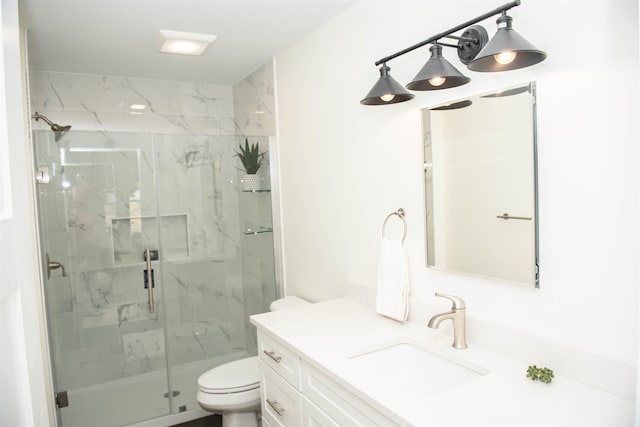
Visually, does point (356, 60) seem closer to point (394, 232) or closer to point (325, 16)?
point (325, 16)

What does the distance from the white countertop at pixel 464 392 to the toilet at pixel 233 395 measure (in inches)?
28.3

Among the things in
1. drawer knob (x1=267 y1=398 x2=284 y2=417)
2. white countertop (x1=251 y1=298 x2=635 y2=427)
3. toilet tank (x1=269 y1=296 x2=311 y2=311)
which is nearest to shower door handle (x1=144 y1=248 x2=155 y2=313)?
toilet tank (x1=269 y1=296 x2=311 y2=311)

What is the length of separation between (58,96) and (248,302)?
202 centimetres

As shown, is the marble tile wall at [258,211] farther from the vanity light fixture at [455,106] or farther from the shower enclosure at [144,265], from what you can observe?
the vanity light fixture at [455,106]

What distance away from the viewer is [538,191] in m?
1.42

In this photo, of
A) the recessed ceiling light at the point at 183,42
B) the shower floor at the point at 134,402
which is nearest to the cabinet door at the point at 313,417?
the shower floor at the point at 134,402

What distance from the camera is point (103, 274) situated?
3.06m

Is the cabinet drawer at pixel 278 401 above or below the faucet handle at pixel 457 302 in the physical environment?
below

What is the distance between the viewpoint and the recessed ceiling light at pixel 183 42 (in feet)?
8.13

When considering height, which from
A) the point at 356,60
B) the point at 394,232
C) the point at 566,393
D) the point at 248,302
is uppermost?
the point at 356,60

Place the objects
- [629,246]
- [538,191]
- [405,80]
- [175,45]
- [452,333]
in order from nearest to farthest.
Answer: [629,246] < [538,191] < [452,333] < [405,80] < [175,45]

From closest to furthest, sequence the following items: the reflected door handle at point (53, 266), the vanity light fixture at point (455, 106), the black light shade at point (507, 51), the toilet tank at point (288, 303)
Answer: the black light shade at point (507, 51), the vanity light fixture at point (455, 106), the toilet tank at point (288, 303), the reflected door handle at point (53, 266)

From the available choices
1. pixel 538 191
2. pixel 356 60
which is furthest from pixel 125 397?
pixel 538 191

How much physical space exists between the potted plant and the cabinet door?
1769mm
